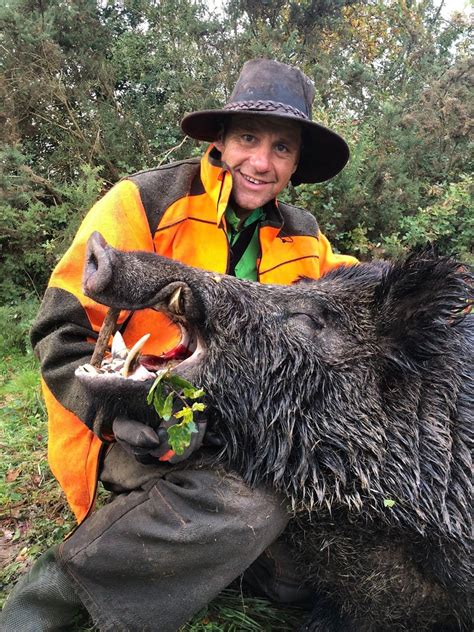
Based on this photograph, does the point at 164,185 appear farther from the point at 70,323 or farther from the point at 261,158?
the point at 70,323

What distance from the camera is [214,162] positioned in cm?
307

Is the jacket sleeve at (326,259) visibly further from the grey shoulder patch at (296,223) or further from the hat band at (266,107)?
the hat band at (266,107)

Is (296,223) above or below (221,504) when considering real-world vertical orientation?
above

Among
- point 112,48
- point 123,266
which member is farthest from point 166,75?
point 123,266

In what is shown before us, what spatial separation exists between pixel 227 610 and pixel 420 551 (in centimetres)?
95

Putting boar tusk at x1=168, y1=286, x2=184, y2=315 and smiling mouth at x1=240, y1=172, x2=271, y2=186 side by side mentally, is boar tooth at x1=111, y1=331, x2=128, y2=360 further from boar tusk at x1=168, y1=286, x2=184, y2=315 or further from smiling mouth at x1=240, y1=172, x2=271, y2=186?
smiling mouth at x1=240, y1=172, x2=271, y2=186

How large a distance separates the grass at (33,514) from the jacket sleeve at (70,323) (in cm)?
90

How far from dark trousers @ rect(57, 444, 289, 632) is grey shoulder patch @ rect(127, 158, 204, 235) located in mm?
1349

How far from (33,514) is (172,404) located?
175 cm

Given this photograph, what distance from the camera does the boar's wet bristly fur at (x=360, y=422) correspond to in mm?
2236

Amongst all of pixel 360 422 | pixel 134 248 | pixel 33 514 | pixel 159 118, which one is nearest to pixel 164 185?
pixel 134 248

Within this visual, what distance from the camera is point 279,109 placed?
9.45 feet

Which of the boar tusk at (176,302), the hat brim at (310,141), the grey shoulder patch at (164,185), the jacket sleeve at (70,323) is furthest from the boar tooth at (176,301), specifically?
the hat brim at (310,141)

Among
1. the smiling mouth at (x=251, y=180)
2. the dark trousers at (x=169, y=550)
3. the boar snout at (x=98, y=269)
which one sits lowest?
the dark trousers at (x=169, y=550)
